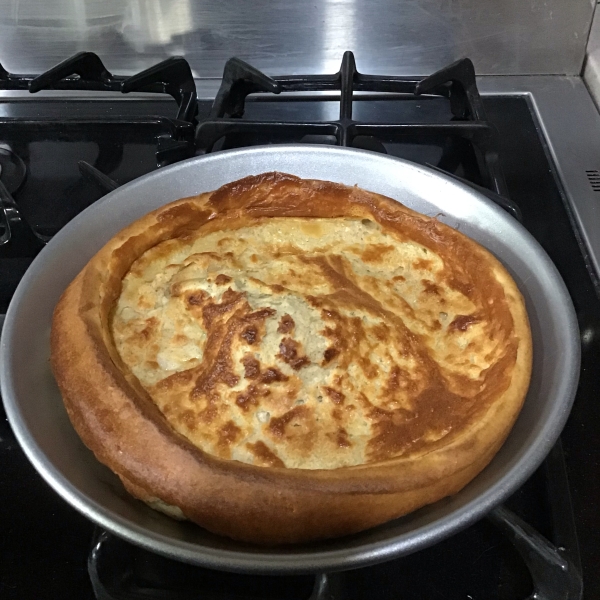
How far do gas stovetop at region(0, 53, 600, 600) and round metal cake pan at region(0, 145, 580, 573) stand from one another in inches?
3.9

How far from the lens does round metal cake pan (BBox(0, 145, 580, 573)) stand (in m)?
0.79

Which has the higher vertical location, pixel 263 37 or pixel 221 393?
pixel 263 37

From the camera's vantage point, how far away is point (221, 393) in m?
0.98

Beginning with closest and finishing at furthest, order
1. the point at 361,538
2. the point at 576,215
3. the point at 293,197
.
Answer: the point at 361,538 < the point at 293,197 < the point at 576,215

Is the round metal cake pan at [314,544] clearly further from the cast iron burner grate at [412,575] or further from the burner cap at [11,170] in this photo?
the burner cap at [11,170]

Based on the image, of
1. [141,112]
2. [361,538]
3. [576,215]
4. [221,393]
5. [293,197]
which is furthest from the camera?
[141,112]

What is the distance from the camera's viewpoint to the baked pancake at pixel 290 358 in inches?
32.9

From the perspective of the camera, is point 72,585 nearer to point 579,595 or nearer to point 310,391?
point 310,391

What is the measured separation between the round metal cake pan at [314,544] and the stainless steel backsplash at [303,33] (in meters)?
0.66

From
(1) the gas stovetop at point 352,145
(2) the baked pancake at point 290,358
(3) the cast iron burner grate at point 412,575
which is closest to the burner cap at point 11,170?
(1) the gas stovetop at point 352,145

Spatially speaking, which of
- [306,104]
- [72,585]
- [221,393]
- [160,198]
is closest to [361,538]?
[221,393]

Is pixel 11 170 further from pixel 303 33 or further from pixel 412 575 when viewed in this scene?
pixel 412 575

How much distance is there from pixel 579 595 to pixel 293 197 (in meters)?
0.84

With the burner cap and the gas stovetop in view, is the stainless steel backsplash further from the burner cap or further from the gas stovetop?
the burner cap
